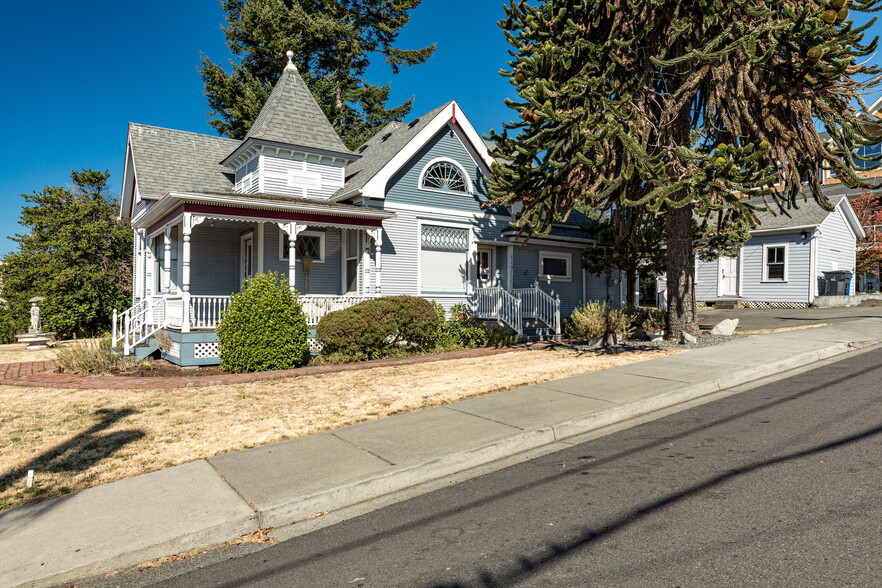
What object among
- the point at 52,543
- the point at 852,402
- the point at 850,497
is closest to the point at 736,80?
the point at 852,402

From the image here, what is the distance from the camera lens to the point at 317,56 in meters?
33.9

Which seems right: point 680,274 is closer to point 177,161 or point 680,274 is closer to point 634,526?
point 634,526

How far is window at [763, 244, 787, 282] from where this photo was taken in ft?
85.6

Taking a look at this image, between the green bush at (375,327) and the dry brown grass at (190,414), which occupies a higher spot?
A: the green bush at (375,327)

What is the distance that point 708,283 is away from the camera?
2903cm

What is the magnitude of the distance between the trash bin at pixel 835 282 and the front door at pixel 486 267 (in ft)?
56.0

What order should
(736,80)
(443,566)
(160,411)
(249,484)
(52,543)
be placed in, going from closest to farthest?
(443,566) → (52,543) → (249,484) → (160,411) → (736,80)

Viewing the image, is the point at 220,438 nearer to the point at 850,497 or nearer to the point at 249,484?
the point at 249,484

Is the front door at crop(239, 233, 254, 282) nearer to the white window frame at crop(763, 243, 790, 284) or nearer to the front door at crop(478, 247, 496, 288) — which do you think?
the front door at crop(478, 247, 496, 288)

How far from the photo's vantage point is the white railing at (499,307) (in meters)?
16.0

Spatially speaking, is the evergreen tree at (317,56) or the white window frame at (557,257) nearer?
the white window frame at (557,257)

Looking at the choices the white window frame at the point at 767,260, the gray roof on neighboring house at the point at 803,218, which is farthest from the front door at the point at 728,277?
the gray roof on neighboring house at the point at 803,218

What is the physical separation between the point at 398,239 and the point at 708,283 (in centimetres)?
2021

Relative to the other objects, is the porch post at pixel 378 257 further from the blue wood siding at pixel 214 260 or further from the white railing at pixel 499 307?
the blue wood siding at pixel 214 260
